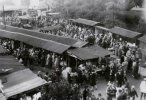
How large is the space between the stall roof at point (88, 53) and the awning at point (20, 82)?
6.45 m

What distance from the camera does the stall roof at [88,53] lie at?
810 inches

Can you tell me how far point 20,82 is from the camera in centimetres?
1386

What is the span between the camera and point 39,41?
25812 mm

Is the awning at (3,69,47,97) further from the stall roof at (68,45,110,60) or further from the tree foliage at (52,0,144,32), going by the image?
the tree foliage at (52,0,144,32)

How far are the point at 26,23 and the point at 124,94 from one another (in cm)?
3582

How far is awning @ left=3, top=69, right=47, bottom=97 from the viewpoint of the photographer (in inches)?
507

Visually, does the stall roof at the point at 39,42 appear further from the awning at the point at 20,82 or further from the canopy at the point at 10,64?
the awning at the point at 20,82

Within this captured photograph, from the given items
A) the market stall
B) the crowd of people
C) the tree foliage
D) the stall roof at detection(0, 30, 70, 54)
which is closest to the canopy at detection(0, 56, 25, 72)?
the crowd of people

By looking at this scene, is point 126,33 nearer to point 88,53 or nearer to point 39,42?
point 39,42

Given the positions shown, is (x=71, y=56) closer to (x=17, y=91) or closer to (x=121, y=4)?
(x=17, y=91)

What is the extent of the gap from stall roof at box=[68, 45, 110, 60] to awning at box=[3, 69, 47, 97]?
645 centimetres

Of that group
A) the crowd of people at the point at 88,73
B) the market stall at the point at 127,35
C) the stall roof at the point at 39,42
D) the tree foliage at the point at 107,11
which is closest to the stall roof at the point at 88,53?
the crowd of people at the point at 88,73

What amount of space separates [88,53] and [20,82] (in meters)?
8.62

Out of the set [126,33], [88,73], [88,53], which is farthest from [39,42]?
[126,33]
